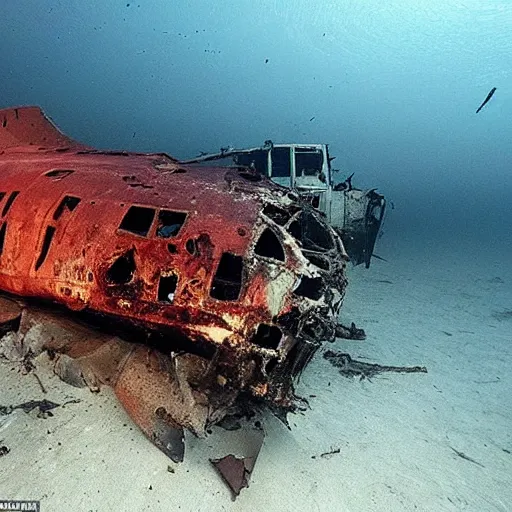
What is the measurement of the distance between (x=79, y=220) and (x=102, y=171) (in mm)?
1010

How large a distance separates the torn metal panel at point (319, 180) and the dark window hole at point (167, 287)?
7292 millimetres

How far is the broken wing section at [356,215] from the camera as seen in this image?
12.0 meters

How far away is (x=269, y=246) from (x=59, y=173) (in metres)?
3.07

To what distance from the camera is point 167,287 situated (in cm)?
394

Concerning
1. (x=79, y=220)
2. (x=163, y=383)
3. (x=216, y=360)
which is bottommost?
(x=163, y=383)

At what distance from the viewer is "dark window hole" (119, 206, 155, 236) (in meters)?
4.18

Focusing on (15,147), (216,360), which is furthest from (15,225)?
(15,147)

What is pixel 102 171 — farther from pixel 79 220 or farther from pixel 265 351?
pixel 265 351

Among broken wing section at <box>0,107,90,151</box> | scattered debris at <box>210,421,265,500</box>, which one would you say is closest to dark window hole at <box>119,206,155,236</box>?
scattered debris at <box>210,421,265,500</box>

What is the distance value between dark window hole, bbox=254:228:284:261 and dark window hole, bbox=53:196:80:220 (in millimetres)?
2157

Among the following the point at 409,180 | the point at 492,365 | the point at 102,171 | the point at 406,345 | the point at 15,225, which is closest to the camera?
the point at 15,225

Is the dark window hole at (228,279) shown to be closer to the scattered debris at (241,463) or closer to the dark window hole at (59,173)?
the scattered debris at (241,463)

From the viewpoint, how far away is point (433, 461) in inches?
179

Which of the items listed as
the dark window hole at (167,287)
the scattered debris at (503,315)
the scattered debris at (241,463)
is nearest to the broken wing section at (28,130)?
the dark window hole at (167,287)
